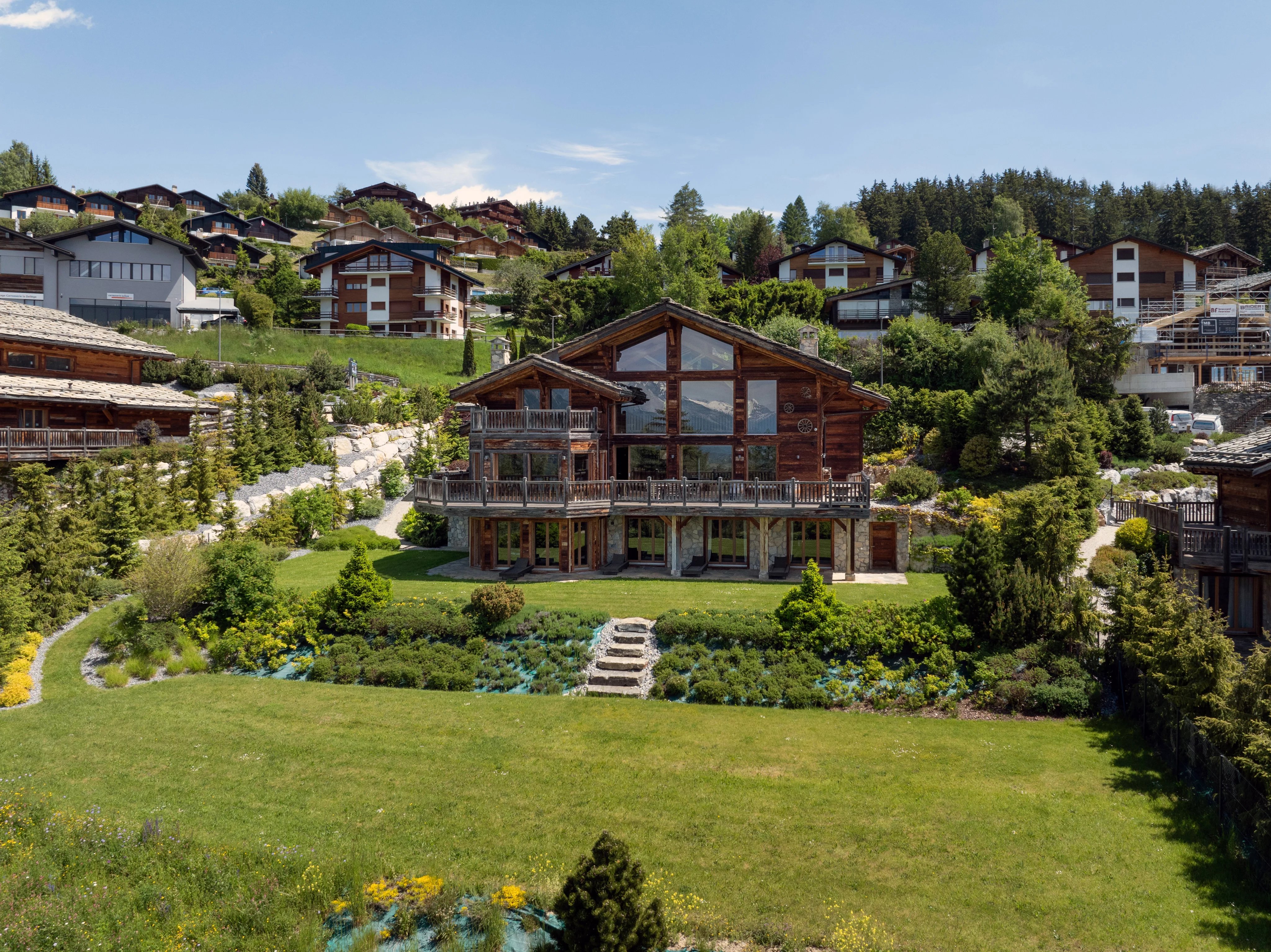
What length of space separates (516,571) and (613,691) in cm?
988

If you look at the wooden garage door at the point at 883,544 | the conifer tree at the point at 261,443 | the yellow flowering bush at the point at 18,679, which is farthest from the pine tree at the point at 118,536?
the wooden garage door at the point at 883,544

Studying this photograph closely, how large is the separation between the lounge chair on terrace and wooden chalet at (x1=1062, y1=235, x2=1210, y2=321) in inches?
2005

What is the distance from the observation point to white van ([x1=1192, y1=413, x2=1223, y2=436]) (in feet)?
144

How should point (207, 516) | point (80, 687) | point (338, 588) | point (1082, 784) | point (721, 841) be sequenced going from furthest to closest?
point (207, 516), point (338, 588), point (80, 687), point (1082, 784), point (721, 841)

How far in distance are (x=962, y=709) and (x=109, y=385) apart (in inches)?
1521

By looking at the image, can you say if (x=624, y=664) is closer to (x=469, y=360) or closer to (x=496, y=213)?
(x=469, y=360)

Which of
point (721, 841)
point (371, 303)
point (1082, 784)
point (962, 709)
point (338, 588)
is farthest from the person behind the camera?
point (371, 303)

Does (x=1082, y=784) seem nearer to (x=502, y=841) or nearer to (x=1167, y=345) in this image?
(x=502, y=841)

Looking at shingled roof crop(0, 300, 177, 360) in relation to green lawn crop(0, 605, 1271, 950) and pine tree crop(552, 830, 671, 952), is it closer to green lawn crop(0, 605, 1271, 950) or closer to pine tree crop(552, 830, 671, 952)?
green lawn crop(0, 605, 1271, 950)

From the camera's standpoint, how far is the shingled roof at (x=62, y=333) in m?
36.9

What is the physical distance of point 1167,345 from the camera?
174ft

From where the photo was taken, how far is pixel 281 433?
3791cm

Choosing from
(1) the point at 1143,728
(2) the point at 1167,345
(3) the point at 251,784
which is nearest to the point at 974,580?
(1) the point at 1143,728

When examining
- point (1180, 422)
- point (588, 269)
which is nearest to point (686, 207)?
point (588, 269)
